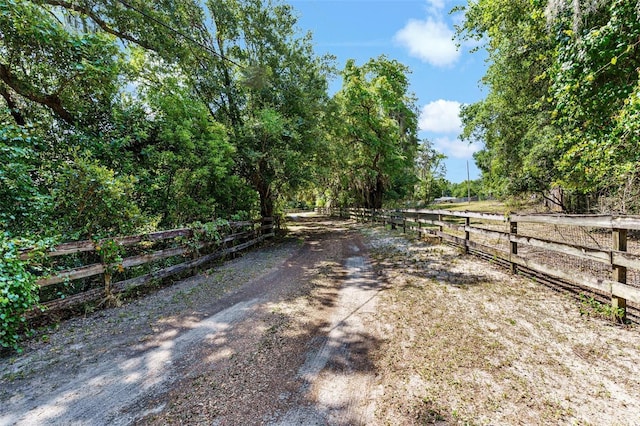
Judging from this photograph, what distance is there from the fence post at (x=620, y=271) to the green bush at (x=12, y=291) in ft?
22.1

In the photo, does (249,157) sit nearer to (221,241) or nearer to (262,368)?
(221,241)

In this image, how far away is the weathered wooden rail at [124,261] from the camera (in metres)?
4.07

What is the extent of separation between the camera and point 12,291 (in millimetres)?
3084

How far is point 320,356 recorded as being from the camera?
9.87 ft

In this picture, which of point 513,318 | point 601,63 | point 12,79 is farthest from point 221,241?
point 601,63

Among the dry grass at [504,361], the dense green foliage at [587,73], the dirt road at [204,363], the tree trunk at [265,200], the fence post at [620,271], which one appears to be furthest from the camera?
the tree trunk at [265,200]

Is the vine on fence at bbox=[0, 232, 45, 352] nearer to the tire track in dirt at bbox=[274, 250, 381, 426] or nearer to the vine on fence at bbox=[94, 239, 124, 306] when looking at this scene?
the vine on fence at bbox=[94, 239, 124, 306]

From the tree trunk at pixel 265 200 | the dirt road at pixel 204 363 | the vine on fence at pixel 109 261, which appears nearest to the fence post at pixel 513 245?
the dirt road at pixel 204 363

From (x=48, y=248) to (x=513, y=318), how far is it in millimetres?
6318

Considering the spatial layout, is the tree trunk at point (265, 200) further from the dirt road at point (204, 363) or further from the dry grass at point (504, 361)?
the dry grass at point (504, 361)

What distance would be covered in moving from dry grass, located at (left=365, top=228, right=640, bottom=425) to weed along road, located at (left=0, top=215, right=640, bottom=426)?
0.04ft

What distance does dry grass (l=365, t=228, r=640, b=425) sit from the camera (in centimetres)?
209

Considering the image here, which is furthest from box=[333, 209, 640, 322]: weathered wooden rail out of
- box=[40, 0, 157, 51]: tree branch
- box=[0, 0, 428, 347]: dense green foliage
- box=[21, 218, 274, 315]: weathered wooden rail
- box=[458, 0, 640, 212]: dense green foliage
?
box=[40, 0, 157, 51]: tree branch

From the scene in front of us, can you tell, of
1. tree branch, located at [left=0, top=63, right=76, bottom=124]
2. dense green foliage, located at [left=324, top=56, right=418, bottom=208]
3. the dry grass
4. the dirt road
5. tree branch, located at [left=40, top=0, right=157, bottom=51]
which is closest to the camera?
the dry grass
